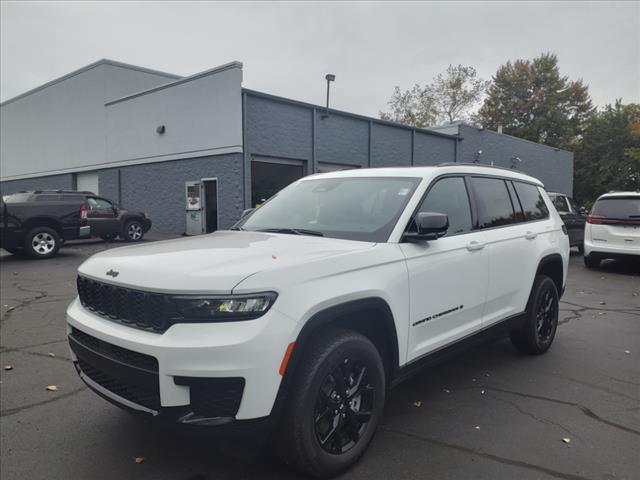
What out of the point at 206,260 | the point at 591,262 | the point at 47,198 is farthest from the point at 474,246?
the point at 47,198

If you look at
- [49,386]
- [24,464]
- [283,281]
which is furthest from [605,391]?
[49,386]

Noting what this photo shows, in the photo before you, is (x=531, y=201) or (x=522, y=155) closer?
(x=531, y=201)

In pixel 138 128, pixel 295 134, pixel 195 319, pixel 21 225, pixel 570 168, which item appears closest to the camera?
pixel 195 319

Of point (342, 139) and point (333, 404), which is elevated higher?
point (342, 139)

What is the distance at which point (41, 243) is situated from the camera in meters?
12.4

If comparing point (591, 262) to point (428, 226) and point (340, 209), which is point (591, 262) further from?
point (428, 226)

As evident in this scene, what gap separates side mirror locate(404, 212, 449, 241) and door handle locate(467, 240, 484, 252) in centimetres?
57

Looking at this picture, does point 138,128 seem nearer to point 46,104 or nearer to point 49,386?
point 46,104

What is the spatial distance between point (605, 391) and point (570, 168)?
39085 millimetres

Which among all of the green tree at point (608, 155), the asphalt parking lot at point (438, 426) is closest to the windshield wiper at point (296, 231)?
the asphalt parking lot at point (438, 426)

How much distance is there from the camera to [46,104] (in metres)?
30.5

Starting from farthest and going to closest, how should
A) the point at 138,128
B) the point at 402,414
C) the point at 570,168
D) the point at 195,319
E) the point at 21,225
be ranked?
the point at 570,168 < the point at 138,128 < the point at 21,225 < the point at 402,414 < the point at 195,319

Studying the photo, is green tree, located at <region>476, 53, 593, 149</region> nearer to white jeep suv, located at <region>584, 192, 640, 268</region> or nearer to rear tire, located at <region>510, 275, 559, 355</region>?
white jeep suv, located at <region>584, 192, 640, 268</region>

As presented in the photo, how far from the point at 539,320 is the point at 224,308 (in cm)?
378
